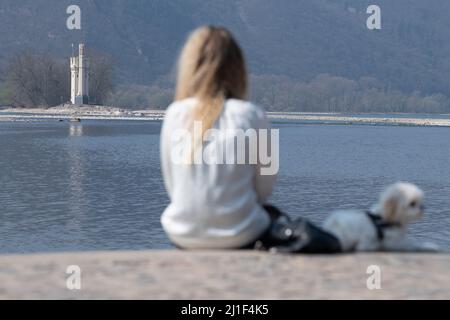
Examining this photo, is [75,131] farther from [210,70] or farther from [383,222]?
[383,222]

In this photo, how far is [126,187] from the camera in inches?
1139

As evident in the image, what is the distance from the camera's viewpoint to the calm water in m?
18.2

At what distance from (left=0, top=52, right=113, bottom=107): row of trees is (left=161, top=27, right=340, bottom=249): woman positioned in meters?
119

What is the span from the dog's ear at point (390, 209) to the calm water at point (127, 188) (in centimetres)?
1222

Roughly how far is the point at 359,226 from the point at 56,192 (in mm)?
23368

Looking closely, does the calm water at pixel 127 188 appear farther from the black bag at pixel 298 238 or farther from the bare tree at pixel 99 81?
the bare tree at pixel 99 81

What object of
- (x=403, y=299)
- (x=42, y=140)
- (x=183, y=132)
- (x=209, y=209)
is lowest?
(x=42, y=140)

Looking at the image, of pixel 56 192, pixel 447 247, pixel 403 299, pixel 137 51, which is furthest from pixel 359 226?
pixel 137 51

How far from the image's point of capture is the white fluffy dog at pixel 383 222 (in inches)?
172

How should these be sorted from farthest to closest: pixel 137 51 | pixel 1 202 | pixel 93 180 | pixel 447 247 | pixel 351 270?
pixel 137 51 → pixel 93 180 → pixel 1 202 → pixel 447 247 → pixel 351 270

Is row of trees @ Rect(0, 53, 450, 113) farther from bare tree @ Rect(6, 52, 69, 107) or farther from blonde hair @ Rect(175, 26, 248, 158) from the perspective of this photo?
blonde hair @ Rect(175, 26, 248, 158)

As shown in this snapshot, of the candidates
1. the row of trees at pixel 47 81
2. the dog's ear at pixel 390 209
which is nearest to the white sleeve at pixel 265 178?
the dog's ear at pixel 390 209

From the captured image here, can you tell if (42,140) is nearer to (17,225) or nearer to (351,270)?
(17,225)

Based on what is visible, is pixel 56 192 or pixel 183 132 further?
pixel 56 192
